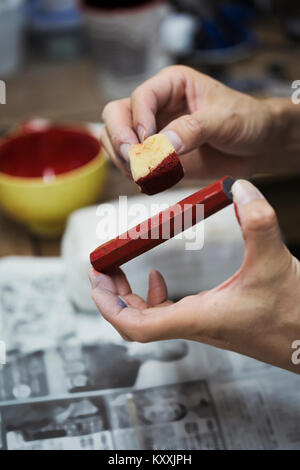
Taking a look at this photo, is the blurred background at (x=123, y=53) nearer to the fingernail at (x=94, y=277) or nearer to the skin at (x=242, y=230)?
the skin at (x=242, y=230)

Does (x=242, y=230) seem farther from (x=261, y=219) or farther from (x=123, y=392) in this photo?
(x=123, y=392)

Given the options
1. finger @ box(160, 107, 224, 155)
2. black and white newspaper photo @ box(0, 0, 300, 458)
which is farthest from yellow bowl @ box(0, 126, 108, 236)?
finger @ box(160, 107, 224, 155)

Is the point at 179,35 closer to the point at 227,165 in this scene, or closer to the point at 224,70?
the point at 224,70

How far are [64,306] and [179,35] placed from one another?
84 centimetres

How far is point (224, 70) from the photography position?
4.28 ft

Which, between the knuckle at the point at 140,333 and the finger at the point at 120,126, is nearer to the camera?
the knuckle at the point at 140,333

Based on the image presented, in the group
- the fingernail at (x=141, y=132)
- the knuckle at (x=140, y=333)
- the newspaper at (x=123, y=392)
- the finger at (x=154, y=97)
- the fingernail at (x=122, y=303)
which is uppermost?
the finger at (x=154, y=97)

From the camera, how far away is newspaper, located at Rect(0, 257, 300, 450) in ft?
2.01

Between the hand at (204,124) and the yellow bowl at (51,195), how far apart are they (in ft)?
0.57

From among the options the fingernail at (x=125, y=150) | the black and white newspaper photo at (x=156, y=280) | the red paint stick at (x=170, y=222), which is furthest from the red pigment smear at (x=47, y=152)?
the red paint stick at (x=170, y=222)

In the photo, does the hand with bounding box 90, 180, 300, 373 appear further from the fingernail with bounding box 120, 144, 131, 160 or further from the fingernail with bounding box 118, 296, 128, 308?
the fingernail with bounding box 120, 144, 131, 160

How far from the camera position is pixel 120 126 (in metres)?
0.62

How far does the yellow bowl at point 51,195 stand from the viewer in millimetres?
852

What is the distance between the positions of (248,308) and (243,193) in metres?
0.10
